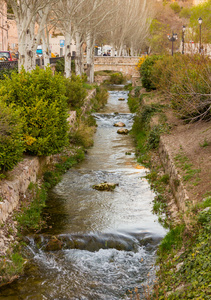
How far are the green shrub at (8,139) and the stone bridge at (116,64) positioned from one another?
146 ft

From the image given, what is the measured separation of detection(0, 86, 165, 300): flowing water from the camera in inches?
266

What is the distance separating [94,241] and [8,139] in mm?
2997

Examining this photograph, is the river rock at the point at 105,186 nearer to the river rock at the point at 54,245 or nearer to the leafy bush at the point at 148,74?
the river rock at the point at 54,245

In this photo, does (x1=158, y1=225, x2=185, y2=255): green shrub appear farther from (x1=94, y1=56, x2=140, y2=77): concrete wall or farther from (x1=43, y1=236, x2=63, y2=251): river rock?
(x1=94, y1=56, x2=140, y2=77): concrete wall

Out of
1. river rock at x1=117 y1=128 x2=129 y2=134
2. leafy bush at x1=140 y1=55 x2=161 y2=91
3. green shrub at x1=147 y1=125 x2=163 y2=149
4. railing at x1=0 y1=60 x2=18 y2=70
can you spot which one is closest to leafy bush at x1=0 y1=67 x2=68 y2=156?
green shrub at x1=147 y1=125 x2=163 y2=149

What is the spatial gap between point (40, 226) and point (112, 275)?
258cm

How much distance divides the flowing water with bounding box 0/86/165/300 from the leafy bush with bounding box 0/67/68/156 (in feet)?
4.95

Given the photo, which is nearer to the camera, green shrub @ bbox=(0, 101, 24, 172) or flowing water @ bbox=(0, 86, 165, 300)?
flowing water @ bbox=(0, 86, 165, 300)

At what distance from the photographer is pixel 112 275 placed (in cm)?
715

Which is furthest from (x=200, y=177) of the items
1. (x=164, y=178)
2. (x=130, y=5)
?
(x=130, y=5)

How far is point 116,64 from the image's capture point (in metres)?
53.7

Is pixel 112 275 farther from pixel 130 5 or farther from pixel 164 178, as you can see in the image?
pixel 130 5

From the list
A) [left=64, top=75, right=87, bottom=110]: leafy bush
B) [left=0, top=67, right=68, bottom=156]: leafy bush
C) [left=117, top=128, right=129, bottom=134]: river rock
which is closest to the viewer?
[left=0, top=67, right=68, bottom=156]: leafy bush

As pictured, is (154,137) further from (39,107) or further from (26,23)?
(26,23)
